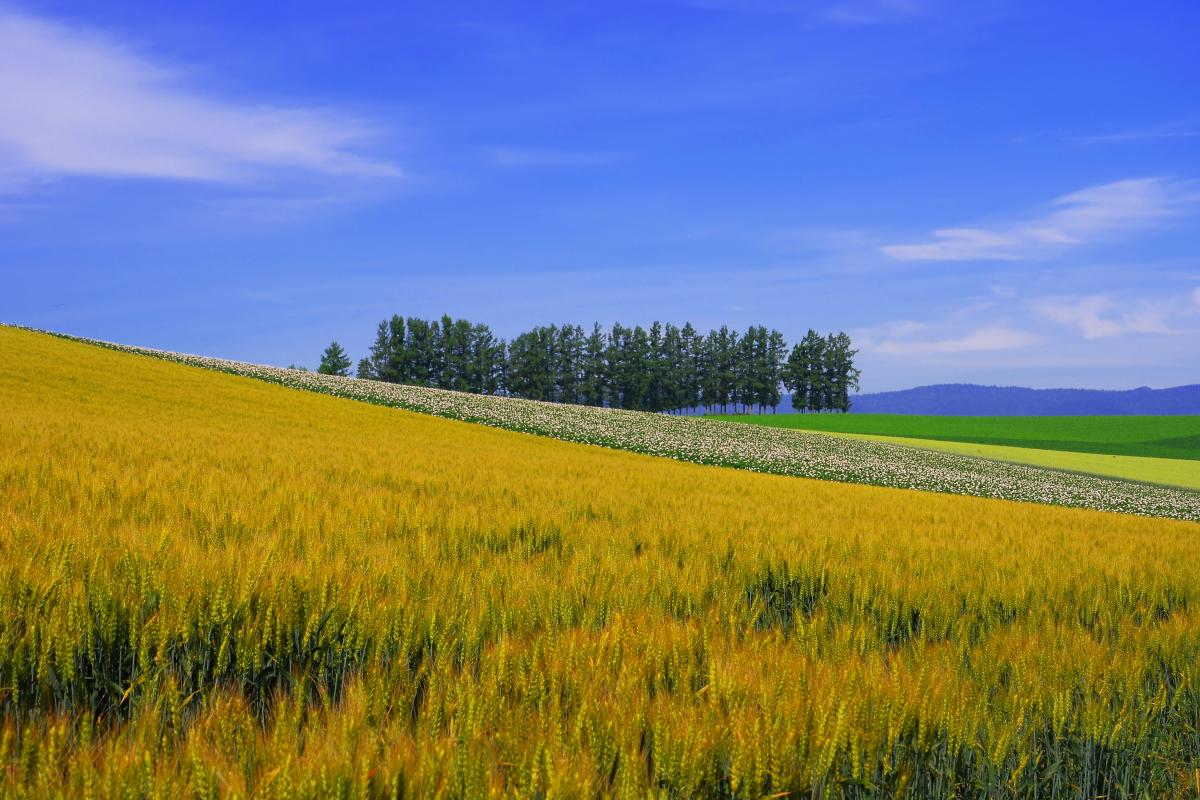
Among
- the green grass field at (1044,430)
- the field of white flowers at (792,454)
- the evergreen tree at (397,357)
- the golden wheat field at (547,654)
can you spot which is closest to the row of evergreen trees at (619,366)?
the evergreen tree at (397,357)

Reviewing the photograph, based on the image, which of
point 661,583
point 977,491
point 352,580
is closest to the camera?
point 352,580

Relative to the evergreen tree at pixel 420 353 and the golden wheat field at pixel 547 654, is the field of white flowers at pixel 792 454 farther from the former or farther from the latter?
the evergreen tree at pixel 420 353

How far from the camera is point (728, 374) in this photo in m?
107

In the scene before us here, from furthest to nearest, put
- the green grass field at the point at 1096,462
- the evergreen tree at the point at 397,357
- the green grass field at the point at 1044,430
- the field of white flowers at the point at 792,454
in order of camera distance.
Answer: the evergreen tree at the point at 397,357 → the green grass field at the point at 1044,430 → the green grass field at the point at 1096,462 → the field of white flowers at the point at 792,454

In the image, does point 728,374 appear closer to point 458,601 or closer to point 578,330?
point 578,330

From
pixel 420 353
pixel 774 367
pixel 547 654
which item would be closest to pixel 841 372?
pixel 774 367

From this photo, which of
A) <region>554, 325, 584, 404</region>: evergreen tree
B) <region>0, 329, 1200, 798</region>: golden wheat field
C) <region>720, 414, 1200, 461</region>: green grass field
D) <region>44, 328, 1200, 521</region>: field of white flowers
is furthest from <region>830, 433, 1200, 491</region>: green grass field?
<region>554, 325, 584, 404</region>: evergreen tree

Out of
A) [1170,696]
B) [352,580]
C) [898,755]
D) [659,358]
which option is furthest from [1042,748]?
[659,358]

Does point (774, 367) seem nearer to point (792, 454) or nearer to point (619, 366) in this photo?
point (619, 366)

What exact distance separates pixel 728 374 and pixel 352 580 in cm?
10479

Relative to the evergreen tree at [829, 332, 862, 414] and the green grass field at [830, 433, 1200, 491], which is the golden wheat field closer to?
the green grass field at [830, 433, 1200, 491]

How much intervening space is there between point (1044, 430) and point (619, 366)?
52.7 meters

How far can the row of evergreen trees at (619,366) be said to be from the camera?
103438 mm

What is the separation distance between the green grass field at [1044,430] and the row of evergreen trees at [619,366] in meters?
24.6
